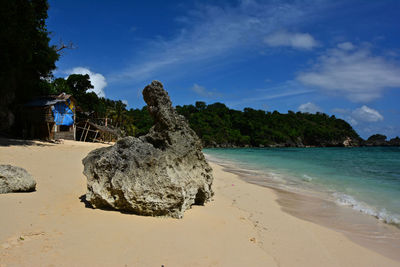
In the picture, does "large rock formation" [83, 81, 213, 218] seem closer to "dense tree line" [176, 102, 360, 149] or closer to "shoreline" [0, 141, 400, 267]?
"shoreline" [0, 141, 400, 267]

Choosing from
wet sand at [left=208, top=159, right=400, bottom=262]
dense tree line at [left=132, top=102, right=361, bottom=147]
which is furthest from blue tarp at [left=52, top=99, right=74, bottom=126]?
dense tree line at [left=132, top=102, right=361, bottom=147]

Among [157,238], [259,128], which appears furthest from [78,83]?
[259,128]

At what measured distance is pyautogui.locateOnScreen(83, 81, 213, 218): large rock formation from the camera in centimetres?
413

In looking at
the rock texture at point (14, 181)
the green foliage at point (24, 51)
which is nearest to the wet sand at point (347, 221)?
the rock texture at point (14, 181)

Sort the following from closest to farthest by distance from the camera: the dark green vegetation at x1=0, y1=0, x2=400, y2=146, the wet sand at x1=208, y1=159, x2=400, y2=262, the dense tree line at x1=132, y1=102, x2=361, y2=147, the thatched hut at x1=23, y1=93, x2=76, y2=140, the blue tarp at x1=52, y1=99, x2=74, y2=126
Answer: the wet sand at x1=208, y1=159, x2=400, y2=262 → the dark green vegetation at x1=0, y1=0, x2=400, y2=146 → the thatched hut at x1=23, y1=93, x2=76, y2=140 → the blue tarp at x1=52, y1=99, x2=74, y2=126 → the dense tree line at x1=132, y1=102, x2=361, y2=147

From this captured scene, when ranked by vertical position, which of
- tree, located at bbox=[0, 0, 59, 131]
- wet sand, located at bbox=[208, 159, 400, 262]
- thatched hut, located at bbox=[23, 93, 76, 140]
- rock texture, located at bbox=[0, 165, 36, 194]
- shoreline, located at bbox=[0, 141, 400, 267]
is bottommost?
wet sand, located at bbox=[208, 159, 400, 262]

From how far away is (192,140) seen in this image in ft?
17.8

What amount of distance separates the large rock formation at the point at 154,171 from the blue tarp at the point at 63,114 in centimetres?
2143

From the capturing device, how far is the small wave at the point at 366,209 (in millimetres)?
5735

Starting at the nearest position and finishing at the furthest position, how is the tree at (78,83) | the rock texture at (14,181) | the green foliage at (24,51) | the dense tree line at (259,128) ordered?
the rock texture at (14,181)
the green foliage at (24,51)
the tree at (78,83)
the dense tree line at (259,128)

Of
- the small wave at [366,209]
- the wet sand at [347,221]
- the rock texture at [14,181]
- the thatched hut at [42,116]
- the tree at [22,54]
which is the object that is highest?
the tree at [22,54]

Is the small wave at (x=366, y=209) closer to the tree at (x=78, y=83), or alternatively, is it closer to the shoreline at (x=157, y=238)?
the shoreline at (x=157, y=238)

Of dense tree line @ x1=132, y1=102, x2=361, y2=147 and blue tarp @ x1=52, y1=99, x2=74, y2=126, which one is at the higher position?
dense tree line @ x1=132, y1=102, x2=361, y2=147

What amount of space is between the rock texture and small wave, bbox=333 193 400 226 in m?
7.91
